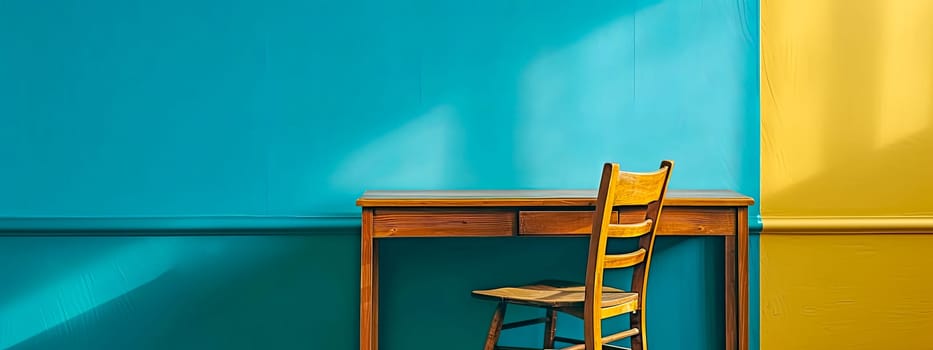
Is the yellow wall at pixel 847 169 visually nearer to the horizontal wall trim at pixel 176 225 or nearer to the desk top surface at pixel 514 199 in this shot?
the desk top surface at pixel 514 199

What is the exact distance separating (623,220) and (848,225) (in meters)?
1.03

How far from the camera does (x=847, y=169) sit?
3029mm

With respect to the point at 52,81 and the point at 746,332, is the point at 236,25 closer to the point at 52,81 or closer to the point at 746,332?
the point at 52,81

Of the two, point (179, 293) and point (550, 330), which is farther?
point (179, 293)

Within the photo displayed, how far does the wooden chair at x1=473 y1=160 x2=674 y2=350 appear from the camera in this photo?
7.39ft

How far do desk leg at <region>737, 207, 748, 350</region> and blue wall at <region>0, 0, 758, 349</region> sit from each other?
397mm

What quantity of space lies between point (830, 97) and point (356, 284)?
1.67 metres

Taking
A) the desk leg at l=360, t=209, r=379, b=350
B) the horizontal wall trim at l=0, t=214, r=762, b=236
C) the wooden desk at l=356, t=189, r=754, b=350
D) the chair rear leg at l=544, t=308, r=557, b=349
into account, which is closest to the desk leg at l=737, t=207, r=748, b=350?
the wooden desk at l=356, t=189, r=754, b=350

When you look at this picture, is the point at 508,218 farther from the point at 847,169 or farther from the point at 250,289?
the point at 847,169

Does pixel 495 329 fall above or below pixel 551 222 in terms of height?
below

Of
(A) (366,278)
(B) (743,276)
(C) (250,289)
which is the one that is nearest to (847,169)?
(B) (743,276)

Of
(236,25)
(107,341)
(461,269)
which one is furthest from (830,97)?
(107,341)

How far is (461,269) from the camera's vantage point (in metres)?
3.03

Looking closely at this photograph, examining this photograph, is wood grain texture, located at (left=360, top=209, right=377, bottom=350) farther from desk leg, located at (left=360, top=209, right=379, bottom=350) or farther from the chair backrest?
the chair backrest
